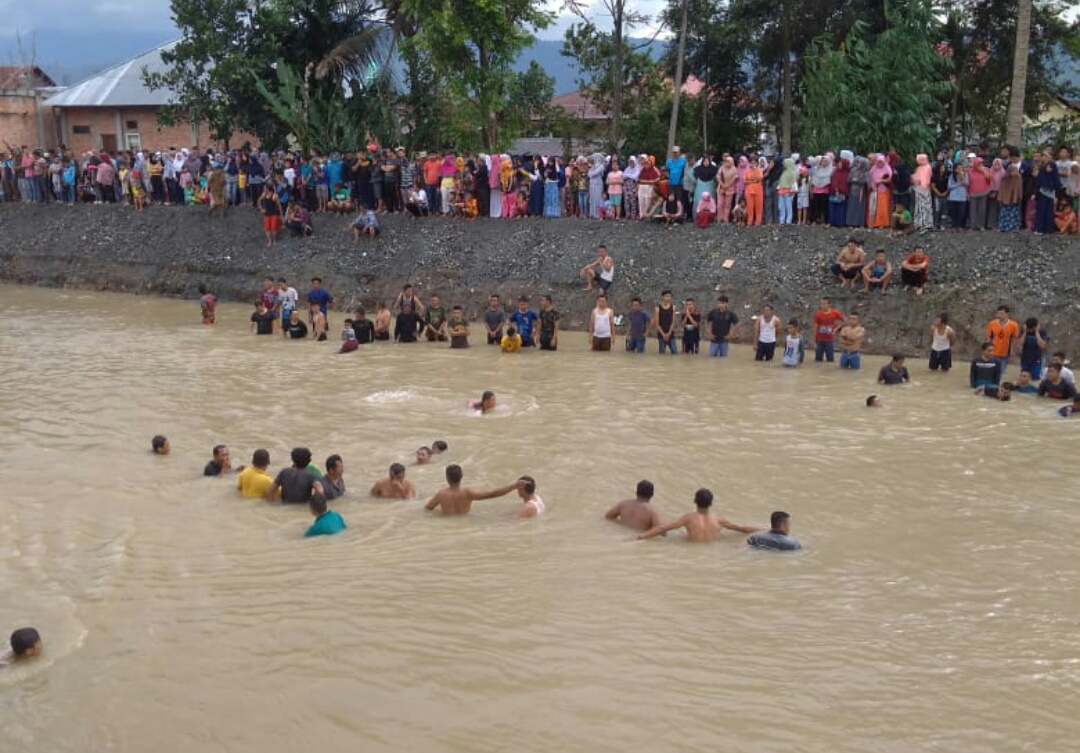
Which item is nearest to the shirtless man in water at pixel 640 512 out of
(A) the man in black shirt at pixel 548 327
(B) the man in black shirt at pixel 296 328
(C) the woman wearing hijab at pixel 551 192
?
(A) the man in black shirt at pixel 548 327

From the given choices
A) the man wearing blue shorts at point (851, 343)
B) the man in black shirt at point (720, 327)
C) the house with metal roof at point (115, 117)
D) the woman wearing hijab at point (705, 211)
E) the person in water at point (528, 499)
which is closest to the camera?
the person in water at point (528, 499)

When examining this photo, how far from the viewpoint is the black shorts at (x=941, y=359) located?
16.4 meters

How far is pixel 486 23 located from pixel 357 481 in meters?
17.1

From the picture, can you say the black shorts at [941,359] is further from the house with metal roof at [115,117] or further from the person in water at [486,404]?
the house with metal roof at [115,117]

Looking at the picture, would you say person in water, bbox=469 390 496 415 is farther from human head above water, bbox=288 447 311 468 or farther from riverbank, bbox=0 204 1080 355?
riverbank, bbox=0 204 1080 355

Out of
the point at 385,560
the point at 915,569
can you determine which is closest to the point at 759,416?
the point at 915,569

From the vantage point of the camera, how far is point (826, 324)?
17.3 metres

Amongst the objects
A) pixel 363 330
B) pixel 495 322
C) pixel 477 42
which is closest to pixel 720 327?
pixel 495 322

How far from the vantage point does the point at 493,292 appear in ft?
72.9

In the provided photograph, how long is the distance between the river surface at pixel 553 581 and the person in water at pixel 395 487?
7.7 inches

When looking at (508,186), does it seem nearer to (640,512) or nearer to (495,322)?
(495,322)

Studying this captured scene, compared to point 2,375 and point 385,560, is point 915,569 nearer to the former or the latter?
point 385,560

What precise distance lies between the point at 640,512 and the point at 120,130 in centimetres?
3648

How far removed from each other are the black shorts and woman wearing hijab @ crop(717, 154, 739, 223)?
604cm
